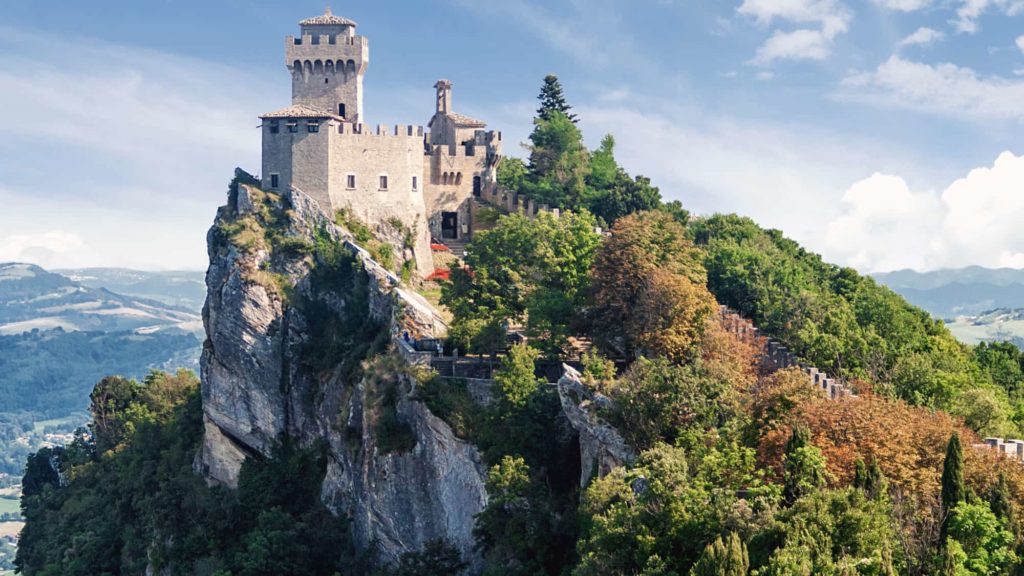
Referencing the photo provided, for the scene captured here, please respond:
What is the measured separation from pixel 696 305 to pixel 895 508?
18.5 meters

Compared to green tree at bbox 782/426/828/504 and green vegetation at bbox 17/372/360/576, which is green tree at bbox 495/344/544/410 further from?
green tree at bbox 782/426/828/504

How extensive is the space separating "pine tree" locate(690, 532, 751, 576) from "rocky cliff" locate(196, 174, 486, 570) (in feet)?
108

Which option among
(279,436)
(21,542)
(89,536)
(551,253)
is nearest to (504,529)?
(551,253)

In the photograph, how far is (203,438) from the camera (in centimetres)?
8675

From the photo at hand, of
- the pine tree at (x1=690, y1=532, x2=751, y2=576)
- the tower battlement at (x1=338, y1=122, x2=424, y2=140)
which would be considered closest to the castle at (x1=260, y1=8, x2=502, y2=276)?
the tower battlement at (x1=338, y1=122, x2=424, y2=140)

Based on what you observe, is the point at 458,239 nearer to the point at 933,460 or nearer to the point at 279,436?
the point at 279,436

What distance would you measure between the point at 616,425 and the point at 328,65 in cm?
4553

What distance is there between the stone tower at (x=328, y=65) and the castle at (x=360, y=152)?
0.07 metres

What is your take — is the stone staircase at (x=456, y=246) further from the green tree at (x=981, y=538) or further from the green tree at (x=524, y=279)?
the green tree at (x=981, y=538)

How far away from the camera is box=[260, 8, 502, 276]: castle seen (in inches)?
3268

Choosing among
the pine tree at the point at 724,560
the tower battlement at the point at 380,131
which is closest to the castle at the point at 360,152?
the tower battlement at the point at 380,131

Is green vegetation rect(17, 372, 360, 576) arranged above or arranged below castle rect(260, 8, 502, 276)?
below

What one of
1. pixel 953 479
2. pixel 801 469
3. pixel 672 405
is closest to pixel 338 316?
pixel 672 405

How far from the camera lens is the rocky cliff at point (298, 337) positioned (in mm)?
72000
